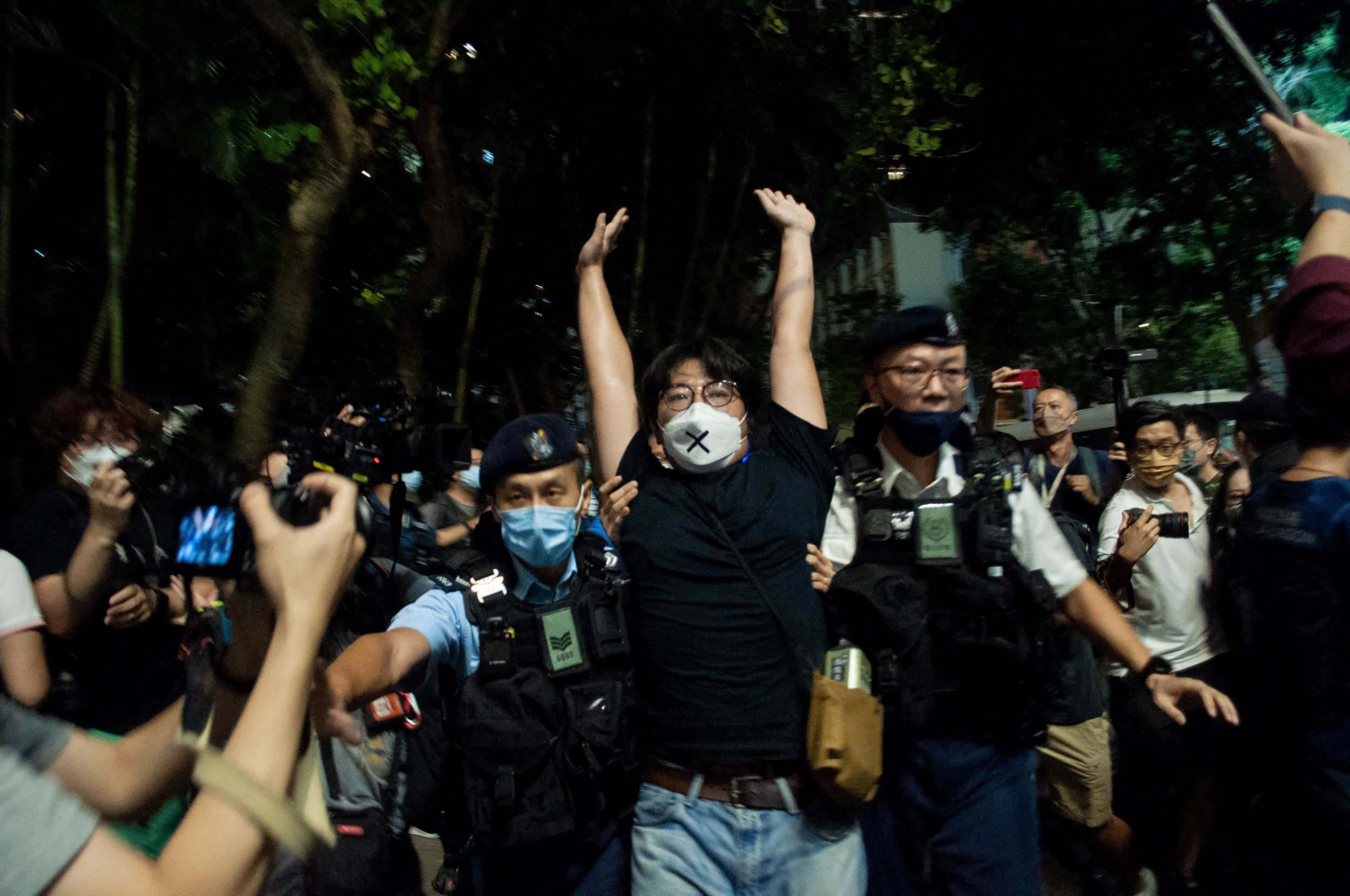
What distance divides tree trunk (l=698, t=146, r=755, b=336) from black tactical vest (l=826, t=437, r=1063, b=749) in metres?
5.98

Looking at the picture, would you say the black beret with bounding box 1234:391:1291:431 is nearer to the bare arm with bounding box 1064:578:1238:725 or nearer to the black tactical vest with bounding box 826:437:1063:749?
the bare arm with bounding box 1064:578:1238:725

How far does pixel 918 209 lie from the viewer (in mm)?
11789

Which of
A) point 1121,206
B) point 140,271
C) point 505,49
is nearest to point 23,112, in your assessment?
point 140,271

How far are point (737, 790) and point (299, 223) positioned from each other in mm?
4025

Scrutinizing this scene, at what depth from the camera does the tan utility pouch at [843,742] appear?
6.68 ft

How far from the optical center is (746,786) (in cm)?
215

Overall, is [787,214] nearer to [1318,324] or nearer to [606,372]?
[606,372]

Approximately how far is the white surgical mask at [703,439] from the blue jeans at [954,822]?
0.84 m

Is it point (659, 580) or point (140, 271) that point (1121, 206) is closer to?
point (140, 271)

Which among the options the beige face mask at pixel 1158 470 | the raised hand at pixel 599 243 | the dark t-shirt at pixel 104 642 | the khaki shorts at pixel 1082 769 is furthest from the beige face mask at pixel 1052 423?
the dark t-shirt at pixel 104 642

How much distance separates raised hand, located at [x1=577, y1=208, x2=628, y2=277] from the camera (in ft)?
9.87

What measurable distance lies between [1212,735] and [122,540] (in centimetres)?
371

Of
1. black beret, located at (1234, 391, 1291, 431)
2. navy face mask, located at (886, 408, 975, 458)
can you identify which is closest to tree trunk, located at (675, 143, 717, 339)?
black beret, located at (1234, 391, 1291, 431)

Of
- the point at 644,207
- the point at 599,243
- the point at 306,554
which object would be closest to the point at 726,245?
the point at 644,207
